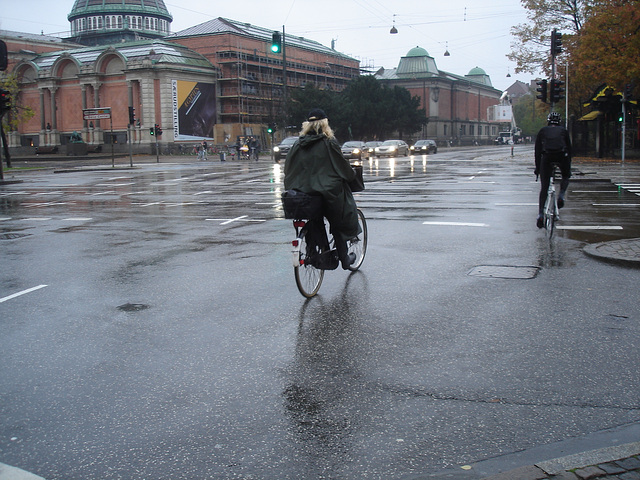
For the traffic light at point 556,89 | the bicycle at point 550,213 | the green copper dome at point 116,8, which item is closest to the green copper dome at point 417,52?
the green copper dome at point 116,8

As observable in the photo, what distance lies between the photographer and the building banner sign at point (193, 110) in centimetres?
7454

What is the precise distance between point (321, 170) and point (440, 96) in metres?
113

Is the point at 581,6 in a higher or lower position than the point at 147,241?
higher

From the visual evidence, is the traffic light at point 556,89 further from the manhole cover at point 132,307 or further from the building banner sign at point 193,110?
the building banner sign at point 193,110

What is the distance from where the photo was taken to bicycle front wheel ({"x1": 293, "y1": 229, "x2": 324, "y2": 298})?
647cm

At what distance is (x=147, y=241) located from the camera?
1062cm

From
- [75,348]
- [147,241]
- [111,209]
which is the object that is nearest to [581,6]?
[111,209]

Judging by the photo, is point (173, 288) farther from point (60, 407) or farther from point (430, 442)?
point (430, 442)

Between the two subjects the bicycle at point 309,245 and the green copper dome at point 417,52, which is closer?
the bicycle at point 309,245

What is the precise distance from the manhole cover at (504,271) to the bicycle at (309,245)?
157 cm

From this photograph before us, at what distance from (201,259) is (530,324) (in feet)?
15.3

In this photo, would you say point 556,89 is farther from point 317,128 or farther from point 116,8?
point 116,8

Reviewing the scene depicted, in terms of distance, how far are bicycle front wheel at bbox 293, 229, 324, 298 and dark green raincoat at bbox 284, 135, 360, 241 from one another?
41cm

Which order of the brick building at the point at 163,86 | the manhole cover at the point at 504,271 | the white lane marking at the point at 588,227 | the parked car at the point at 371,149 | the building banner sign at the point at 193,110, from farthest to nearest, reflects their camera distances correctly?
the building banner sign at the point at 193,110
the brick building at the point at 163,86
the parked car at the point at 371,149
the white lane marking at the point at 588,227
the manhole cover at the point at 504,271
